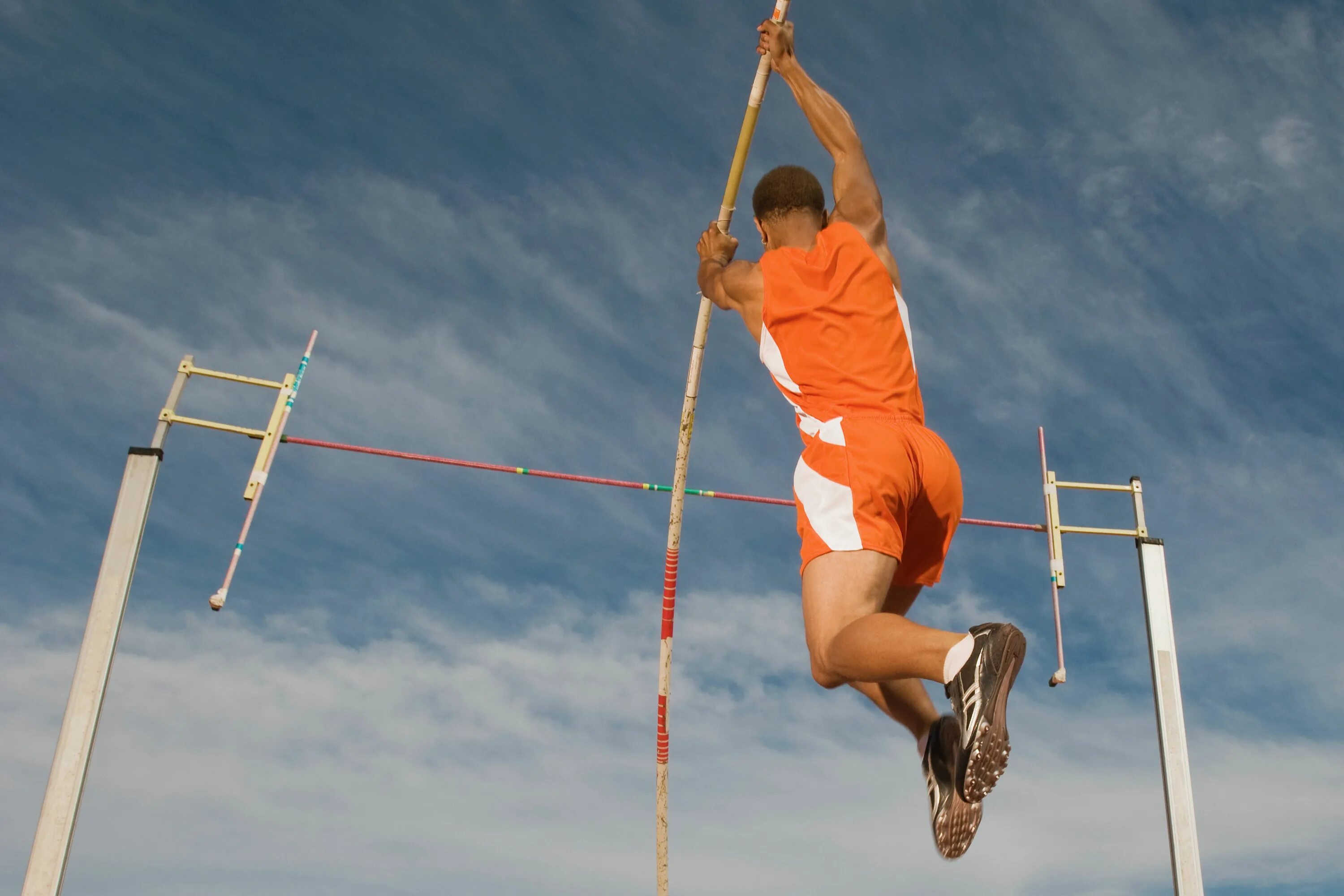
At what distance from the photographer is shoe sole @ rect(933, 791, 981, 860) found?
342 centimetres

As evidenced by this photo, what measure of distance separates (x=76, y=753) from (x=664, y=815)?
10.5 feet

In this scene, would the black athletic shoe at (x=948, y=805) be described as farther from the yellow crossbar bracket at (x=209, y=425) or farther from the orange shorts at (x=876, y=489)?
the yellow crossbar bracket at (x=209, y=425)

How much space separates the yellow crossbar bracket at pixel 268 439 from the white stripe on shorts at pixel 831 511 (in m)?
4.26

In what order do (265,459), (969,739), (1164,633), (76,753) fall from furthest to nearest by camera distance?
(1164,633) < (265,459) < (76,753) < (969,739)

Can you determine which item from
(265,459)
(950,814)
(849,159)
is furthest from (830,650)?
(265,459)

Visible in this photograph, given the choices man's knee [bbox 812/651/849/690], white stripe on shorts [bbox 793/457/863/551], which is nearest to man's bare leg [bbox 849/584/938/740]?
man's knee [bbox 812/651/849/690]

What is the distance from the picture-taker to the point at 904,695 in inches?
151

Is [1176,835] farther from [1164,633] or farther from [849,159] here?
[849,159]

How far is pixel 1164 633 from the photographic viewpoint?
25.4 ft

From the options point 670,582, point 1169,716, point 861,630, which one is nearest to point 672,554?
point 670,582

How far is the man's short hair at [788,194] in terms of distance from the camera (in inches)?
165

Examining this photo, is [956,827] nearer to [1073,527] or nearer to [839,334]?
[839,334]

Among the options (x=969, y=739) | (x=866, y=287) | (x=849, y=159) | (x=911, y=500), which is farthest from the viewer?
(x=849, y=159)

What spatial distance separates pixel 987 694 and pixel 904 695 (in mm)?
950
